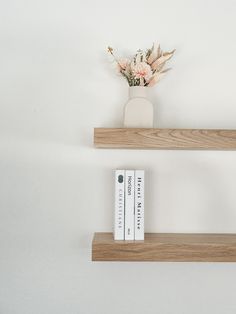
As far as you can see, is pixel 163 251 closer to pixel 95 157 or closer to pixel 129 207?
pixel 129 207

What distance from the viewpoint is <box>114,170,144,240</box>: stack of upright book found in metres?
1.20

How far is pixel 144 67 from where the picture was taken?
1.22 m

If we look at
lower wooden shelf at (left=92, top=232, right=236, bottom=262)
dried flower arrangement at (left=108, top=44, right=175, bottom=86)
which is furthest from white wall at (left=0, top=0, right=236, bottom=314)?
lower wooden shelf at (left=92, top=232, right=236, bottom=262)

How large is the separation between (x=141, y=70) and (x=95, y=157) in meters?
0.38

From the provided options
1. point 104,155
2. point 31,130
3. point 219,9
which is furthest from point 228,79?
point 31,130

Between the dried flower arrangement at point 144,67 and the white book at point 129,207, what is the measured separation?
354 mm

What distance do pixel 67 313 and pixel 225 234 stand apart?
69cm

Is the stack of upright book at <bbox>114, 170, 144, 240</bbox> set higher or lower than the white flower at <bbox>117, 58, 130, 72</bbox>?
lower

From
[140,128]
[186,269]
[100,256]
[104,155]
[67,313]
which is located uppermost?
[140,128]

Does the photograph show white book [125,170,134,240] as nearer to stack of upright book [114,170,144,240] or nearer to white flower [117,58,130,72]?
stack of upright book [114,170,144,240]

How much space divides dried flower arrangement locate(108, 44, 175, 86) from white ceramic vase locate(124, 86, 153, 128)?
3 cm

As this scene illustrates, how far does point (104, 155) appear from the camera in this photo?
134 centimetres

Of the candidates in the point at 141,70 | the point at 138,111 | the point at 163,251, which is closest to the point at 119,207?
the point at 163,251

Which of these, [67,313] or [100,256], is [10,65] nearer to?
[100,256]
